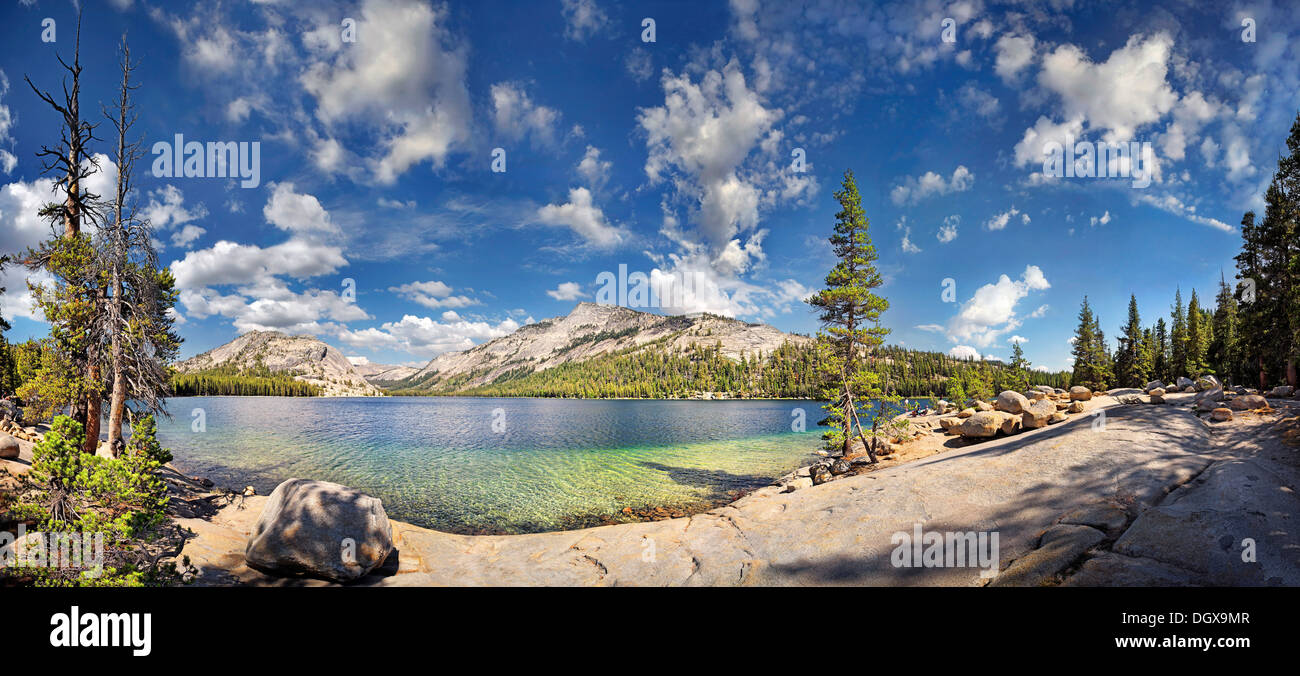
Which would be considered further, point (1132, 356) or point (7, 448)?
point (1132, 356)

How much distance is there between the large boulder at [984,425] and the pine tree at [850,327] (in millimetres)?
4485

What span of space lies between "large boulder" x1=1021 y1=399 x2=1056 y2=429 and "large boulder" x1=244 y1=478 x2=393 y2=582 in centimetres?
2766

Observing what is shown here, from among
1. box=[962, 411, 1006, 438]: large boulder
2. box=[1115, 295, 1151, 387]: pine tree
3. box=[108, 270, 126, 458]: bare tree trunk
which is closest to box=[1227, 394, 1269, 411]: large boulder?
box=[962, 411, 1006, 438]: large boulder

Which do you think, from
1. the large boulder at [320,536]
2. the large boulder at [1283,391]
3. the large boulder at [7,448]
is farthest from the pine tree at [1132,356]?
the large boulder at [7,448]

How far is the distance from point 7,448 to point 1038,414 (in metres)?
A: 40.6

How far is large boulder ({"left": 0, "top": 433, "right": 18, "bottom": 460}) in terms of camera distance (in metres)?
13.1

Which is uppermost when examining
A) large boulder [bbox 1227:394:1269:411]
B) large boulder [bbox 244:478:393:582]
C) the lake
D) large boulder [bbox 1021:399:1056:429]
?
large boulder [bbox 1227:394:1269:411]

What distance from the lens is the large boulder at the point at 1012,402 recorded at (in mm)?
21653

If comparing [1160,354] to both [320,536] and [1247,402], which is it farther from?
[320,536]

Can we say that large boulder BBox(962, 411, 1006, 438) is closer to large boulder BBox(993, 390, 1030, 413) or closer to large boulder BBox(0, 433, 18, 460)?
large boulder BBox(993, 390, 1030, 413)

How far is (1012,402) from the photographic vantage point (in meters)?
22.3

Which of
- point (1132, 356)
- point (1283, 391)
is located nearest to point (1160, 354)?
point (1132, 356)
